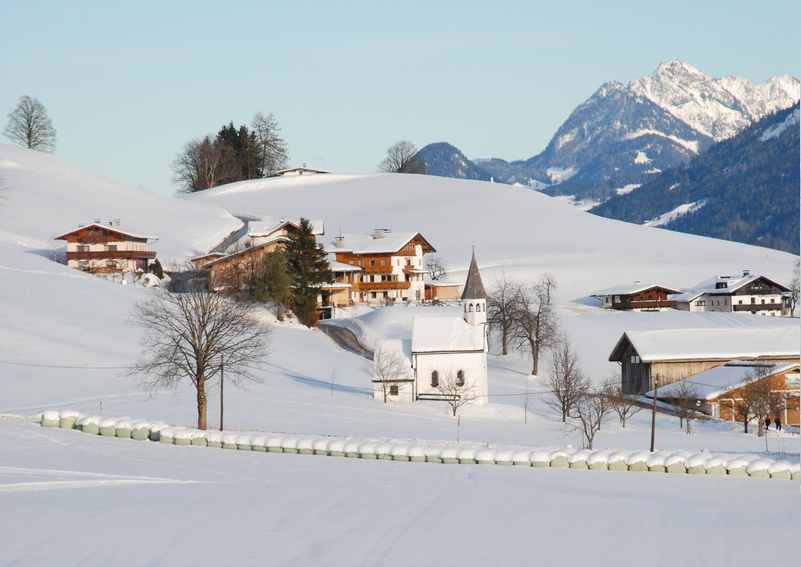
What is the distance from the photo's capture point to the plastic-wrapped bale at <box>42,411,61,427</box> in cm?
4034

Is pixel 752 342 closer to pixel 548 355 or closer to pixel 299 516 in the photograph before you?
pixel 548 355

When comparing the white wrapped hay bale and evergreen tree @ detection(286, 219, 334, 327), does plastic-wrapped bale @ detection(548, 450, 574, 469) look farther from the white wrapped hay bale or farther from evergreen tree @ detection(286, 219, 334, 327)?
evergreen tree @ detection(286, 219, 334, 327)

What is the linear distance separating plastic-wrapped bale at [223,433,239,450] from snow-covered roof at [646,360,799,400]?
3191 centimetres

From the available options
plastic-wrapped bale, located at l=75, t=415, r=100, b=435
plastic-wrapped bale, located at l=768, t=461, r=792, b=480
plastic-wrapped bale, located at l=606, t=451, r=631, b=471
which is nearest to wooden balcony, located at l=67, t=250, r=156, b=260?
plastic-wrapped bale, located at l=75, t=415, r=100, b=435

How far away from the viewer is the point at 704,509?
3056 centimetres

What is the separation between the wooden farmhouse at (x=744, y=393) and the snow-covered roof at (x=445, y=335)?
1132 centimetres

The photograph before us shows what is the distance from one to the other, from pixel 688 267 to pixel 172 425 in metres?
98.6

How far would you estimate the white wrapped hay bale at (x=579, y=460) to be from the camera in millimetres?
36969

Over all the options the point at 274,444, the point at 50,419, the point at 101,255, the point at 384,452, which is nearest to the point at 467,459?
the point at 384,452

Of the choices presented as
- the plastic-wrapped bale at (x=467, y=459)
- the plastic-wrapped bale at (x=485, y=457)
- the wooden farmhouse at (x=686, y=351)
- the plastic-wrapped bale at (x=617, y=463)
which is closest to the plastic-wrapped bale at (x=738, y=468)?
the plastic-wrapped bale at (x=617, y=463)

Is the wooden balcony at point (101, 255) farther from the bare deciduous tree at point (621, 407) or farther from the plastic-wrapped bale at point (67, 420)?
the plastic-wrapped bale at point (67, 420)

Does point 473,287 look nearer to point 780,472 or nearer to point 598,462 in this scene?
point 598,462

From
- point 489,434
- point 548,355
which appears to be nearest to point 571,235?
point 548,355

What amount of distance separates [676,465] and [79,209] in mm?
101926
